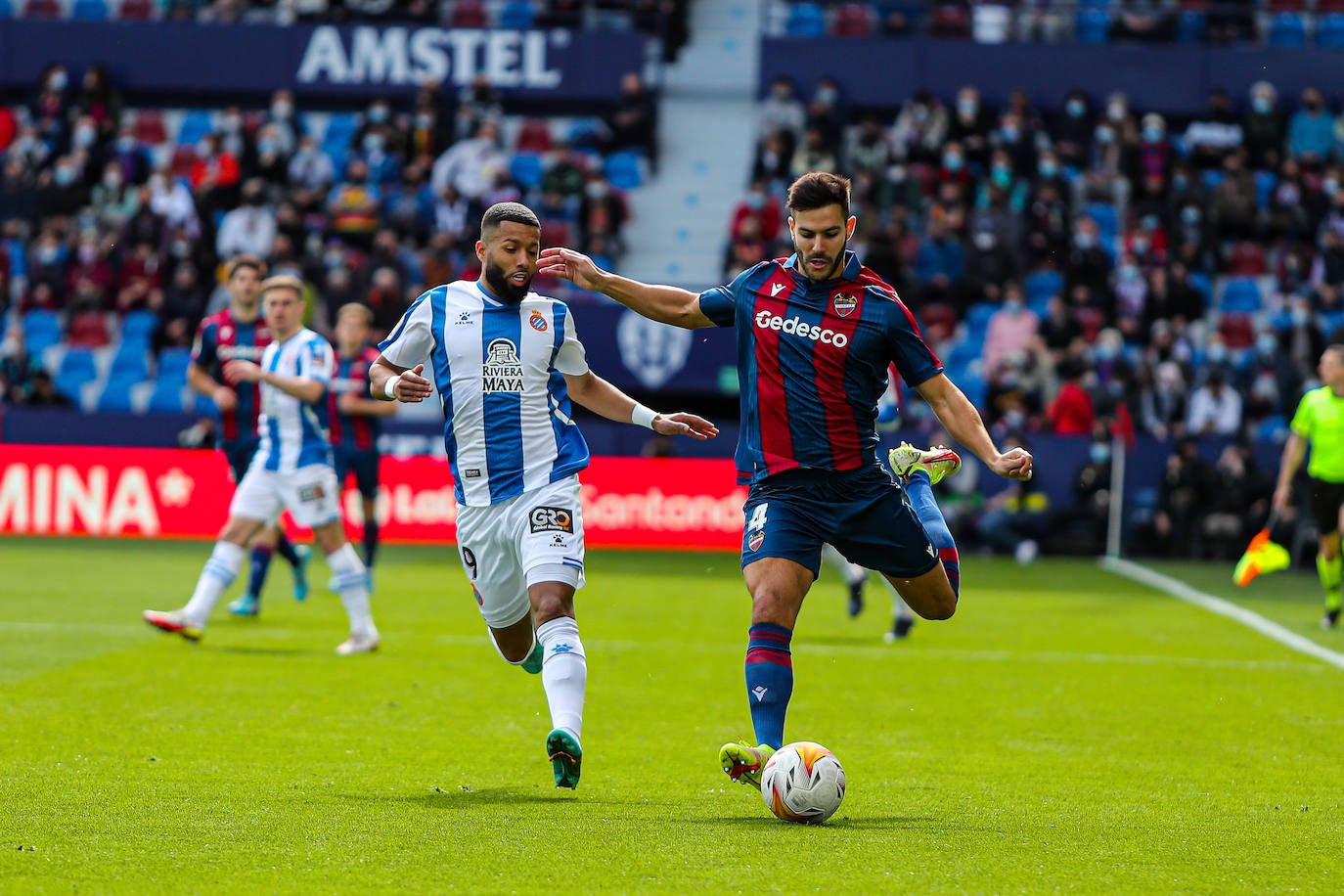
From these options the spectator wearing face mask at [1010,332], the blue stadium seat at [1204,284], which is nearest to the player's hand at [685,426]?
the spectator wearing face mask at [1010,332]

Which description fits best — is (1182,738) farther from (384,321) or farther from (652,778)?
(384,321)

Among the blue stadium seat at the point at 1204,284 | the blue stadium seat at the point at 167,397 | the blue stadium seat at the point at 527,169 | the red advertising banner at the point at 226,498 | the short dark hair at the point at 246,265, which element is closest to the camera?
the short dark hair at the point at 246,265

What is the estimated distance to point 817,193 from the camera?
623 centimetres

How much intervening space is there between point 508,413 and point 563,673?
1138mm

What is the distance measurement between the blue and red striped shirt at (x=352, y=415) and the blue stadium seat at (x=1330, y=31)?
62.2ft

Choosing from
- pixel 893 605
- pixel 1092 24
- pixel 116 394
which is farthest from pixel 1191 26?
pixel 116 394

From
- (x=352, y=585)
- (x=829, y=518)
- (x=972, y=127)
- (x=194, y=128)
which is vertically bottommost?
(x=352, y=585)

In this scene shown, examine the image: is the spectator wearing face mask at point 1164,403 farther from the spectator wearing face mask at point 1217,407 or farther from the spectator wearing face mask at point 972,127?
the spectator wearing face mask at point 972,127

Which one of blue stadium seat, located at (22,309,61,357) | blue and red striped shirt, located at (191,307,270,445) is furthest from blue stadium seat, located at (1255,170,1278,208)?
blue and red striped shirt, located at (191,307,270,445)

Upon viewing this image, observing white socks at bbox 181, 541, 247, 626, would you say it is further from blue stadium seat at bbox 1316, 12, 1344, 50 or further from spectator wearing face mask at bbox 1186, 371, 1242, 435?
blue stadium seat at bbox 1316, 12, 1344, 50

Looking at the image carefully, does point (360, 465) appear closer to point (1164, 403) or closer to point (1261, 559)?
point (1261, 559)

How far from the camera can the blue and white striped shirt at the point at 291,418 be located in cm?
1086

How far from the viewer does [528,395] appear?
7090 mm

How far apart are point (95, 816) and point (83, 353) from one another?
64.0 feet
